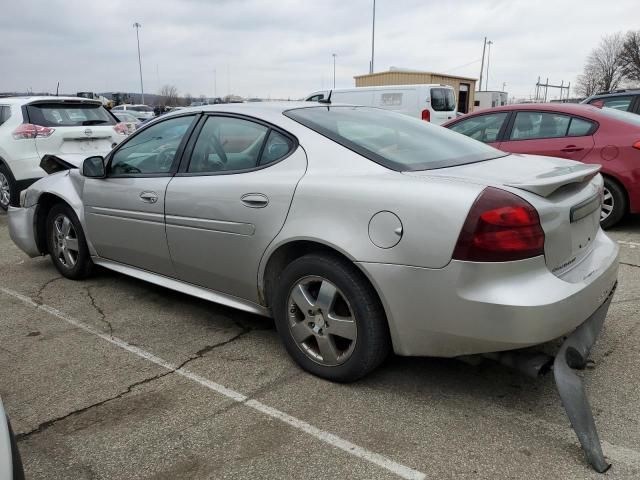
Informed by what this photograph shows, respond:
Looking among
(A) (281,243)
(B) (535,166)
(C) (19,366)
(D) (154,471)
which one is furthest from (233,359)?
(B) (535,166)

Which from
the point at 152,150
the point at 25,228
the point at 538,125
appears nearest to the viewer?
the point at 152,150

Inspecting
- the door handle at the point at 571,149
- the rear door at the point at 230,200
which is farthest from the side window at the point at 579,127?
the rear door at the point at 230,200

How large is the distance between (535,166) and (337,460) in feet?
5.98

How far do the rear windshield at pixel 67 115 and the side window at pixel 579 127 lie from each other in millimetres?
6372

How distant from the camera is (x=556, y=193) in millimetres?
2510

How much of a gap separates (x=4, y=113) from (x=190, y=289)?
597cm

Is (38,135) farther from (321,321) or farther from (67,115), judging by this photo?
(321,321)

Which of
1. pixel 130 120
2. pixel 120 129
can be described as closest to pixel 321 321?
pixel 120 129

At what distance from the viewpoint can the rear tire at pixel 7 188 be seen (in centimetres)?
758

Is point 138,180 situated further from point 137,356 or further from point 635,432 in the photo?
point 635,432

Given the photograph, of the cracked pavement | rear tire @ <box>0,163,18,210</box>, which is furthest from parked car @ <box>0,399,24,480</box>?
rear tire @ <box>0,163,18,210</box>

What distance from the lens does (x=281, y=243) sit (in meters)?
2.91

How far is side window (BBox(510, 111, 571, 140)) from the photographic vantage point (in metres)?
6.27

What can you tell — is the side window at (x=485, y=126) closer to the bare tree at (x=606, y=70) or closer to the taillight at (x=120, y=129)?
the taillight at (x=120, y=129)
